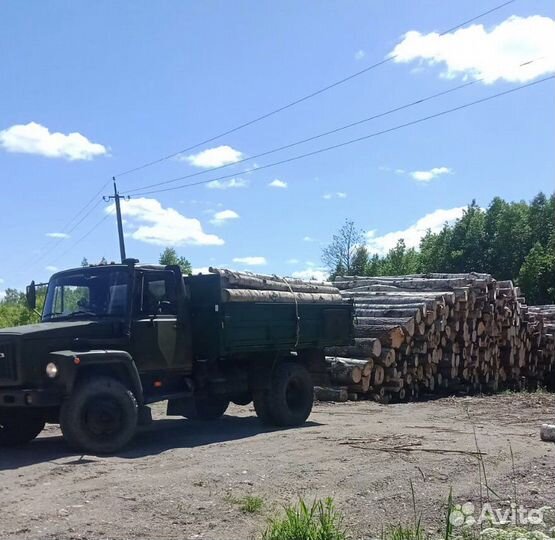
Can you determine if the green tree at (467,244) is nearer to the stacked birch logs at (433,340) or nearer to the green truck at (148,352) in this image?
the stacked birch logs at (433,340)

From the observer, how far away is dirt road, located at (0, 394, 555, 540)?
607 centimetres

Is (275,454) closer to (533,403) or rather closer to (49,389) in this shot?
(49,389)

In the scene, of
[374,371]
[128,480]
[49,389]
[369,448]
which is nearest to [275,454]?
[369,448]

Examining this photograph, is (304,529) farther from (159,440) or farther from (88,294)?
(88,294)

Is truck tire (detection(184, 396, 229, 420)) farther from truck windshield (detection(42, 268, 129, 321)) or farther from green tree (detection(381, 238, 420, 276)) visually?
green tree (detection(381, 238, 420, 276))

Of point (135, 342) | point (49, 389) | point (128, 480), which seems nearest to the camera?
point (128, 480)

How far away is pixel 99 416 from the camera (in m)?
8.90

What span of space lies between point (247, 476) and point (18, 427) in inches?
151

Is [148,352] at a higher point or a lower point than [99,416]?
higher

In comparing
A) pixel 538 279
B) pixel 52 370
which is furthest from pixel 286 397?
pixel 538 279

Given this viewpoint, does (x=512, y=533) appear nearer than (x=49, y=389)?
Yes

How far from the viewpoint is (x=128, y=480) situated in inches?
289

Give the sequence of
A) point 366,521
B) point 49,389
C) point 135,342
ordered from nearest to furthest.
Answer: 1. point 366,521
2. point 49,389
3. point 135,342

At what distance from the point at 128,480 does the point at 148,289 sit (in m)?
3.21
